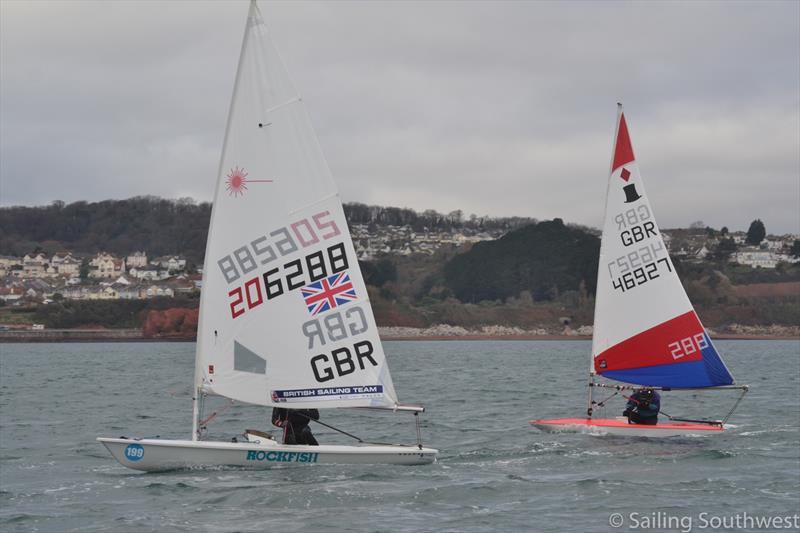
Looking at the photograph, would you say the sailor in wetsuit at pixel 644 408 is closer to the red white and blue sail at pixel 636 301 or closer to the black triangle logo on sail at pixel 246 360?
the red white and blue sail at pixel 636 301

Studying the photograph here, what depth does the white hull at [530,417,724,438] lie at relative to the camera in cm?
2561

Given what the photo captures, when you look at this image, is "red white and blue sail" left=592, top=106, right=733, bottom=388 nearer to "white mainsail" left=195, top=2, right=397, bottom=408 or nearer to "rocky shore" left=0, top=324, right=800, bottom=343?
"white mainsail" left=195, top=2, right=397, bottom=408

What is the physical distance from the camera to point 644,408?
85.9 ft

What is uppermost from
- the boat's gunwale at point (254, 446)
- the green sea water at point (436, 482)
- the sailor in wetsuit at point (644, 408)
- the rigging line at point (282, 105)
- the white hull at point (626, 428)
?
the rigging line at point (282, 105)

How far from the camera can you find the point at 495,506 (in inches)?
711

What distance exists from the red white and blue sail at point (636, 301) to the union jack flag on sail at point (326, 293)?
32.3 feet

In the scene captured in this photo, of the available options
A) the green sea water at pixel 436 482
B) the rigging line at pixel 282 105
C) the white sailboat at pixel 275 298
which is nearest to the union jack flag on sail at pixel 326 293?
the white sailboat at pixel 275 298

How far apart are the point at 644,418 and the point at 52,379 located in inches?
1714

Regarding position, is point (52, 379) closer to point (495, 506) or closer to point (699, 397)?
point (699, 397)

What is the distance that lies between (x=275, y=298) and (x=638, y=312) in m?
11.7

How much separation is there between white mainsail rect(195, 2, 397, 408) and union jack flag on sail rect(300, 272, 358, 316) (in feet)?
0.06

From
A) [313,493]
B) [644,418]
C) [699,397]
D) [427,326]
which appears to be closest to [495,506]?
[313,493]

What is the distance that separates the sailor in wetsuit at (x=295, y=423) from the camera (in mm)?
19766

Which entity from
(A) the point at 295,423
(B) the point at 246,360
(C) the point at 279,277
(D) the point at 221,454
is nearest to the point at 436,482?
(A) the point at 295,423
